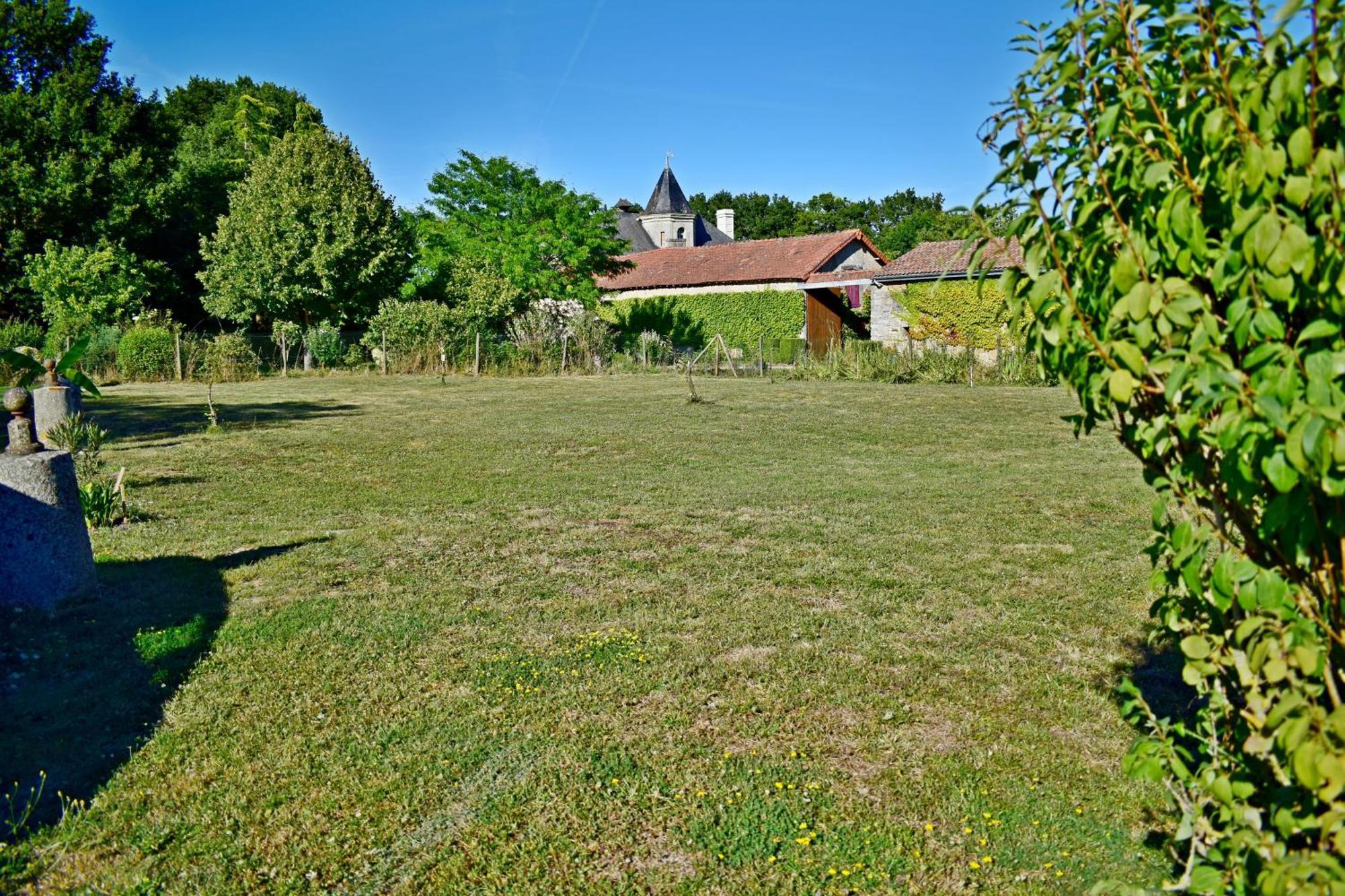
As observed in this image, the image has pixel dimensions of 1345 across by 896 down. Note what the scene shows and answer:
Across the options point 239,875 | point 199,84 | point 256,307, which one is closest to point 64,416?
point 239,875

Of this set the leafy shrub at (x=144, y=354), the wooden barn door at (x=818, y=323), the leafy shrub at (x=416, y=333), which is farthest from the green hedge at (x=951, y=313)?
the leafy shrub at (x=144, y=354)

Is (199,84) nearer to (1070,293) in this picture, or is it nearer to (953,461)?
(953,461)

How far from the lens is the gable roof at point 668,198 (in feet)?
225

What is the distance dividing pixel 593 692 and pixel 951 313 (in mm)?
28600

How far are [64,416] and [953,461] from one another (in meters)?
10.9

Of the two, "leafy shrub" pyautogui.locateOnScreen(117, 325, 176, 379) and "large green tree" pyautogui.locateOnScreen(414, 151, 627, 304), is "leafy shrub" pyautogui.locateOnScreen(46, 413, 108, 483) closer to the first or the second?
"leafy shrub" pyautogui.locateOnScreen(117, 325, 176, 379)

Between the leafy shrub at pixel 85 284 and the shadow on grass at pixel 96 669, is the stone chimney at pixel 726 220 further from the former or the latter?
the shadow on grass at pixel 96 669

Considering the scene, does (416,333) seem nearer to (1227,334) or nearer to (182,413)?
(182,413)

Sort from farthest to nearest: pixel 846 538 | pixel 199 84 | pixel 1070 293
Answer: pixel 199 84, pixel 846 538, pixel 1070 293

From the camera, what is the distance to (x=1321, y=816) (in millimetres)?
1626

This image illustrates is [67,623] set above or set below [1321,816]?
below

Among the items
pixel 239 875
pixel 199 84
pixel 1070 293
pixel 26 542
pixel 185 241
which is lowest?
pixel 239 875

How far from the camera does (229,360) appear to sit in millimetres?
28062

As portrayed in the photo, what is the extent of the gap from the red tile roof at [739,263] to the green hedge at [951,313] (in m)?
6.13
